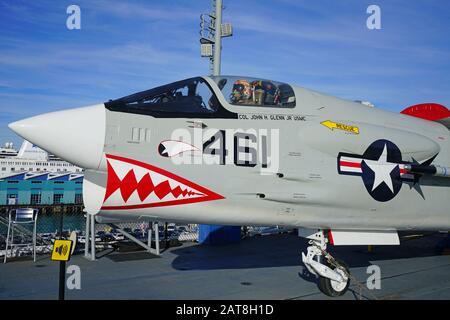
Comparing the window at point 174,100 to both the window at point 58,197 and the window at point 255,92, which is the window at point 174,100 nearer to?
the window at point 255,92

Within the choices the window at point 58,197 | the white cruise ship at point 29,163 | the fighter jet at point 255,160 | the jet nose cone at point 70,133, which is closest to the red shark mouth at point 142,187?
the fighter jet at point 255,160

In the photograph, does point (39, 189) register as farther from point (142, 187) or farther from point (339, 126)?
point (339, 126)

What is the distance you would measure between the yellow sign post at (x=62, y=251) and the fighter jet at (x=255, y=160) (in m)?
0.64

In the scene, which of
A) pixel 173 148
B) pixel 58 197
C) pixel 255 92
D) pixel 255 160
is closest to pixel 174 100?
pixel 173 148

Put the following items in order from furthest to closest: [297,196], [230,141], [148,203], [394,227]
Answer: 1. [394,227]
2. [297,196]
3. [230,141]
4. [148,203]

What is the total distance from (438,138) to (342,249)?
5.95 meters

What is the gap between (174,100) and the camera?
6371 millimetres

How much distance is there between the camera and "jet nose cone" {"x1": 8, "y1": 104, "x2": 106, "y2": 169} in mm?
5309

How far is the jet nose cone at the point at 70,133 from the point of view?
209 inches

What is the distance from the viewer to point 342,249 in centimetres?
1376

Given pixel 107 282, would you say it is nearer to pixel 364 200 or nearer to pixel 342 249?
pixel 364 200

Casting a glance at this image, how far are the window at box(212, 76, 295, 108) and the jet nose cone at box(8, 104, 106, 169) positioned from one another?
220cm

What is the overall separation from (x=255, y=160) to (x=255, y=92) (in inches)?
51.1
